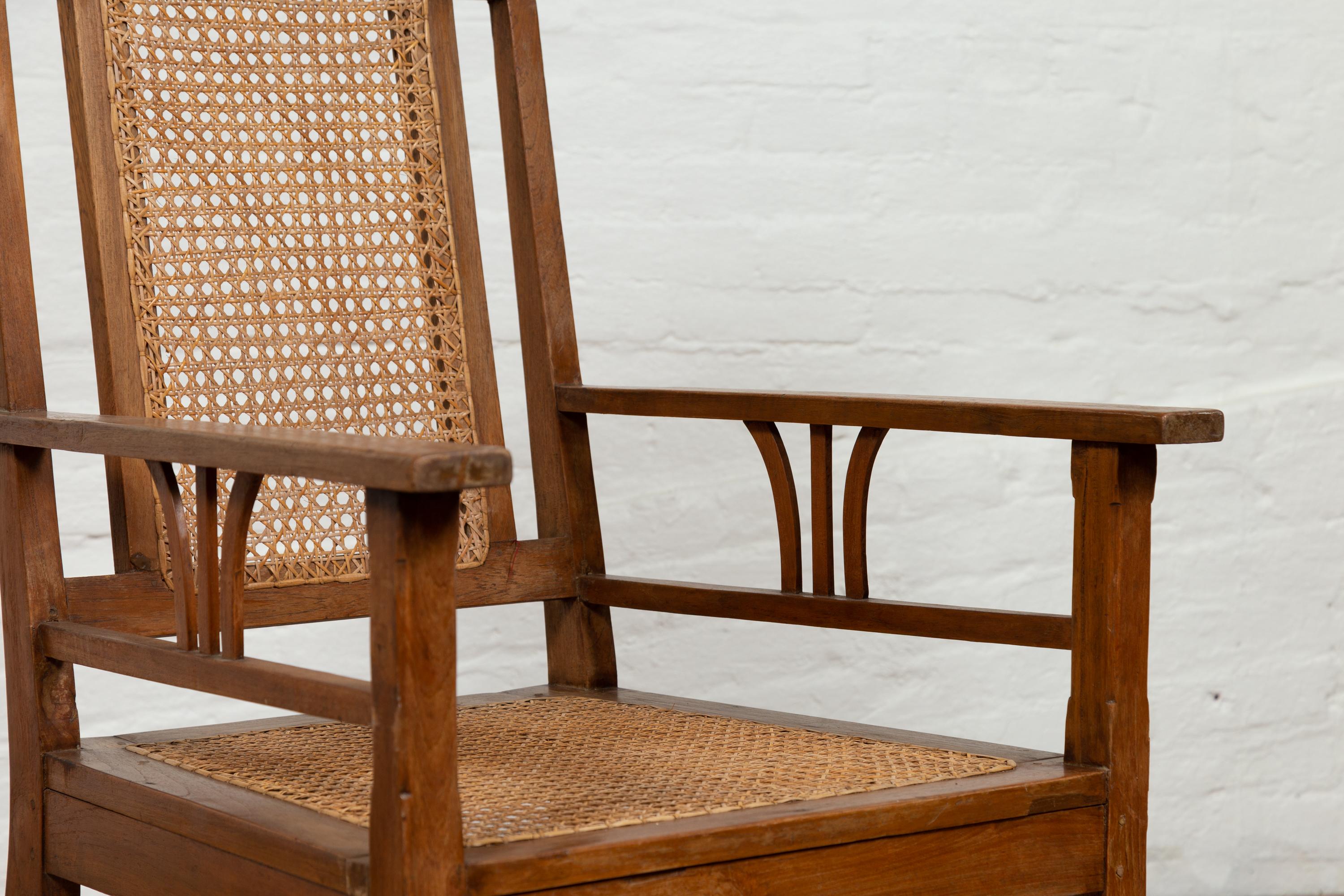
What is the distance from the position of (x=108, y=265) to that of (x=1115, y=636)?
801 mm

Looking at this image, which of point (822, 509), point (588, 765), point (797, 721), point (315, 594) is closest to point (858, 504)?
point (822, 509)

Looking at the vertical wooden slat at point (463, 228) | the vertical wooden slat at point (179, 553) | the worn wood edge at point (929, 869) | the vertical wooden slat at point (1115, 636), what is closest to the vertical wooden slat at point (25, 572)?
the vertical wooden slat at point (179, 553)

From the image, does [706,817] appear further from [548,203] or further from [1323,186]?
[1323,186]

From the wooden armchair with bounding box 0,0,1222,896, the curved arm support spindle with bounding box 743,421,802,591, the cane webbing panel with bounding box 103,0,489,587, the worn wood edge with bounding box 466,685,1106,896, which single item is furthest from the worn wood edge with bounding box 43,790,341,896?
the curved arm support spindle with bounding box 743,421,802,591

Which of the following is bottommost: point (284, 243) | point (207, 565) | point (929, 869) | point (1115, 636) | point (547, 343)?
point (929, 869)

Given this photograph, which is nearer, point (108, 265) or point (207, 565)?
point (207, 565)

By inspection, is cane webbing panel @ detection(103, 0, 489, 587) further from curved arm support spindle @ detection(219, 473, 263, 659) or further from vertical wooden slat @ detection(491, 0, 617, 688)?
curved arm support spindle @ detection(219, 473, 263, 659)

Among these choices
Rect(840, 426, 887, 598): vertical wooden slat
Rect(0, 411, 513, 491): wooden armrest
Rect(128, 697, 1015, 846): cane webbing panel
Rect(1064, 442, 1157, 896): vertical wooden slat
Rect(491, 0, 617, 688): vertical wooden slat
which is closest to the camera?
Rect(0, 411, 513, 491): wooden armrest

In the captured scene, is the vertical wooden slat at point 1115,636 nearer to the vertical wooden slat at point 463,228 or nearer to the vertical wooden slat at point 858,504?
the vertical wooden slat at point 858,504

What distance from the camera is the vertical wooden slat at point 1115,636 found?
108 centimetres

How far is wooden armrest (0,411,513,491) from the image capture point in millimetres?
751

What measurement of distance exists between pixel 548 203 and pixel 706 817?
2.31 ft

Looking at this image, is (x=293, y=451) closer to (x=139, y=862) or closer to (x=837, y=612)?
(x=139, y=862)

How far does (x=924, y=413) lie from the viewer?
1164 mm
